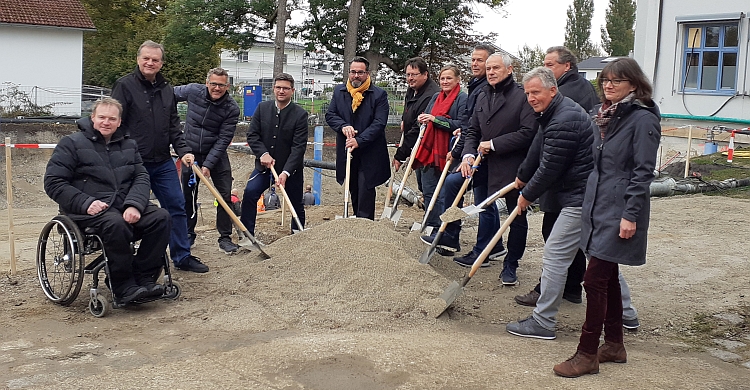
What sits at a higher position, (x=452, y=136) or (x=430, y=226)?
(x=452, y=136)

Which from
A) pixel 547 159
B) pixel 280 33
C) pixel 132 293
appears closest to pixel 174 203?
pixel 132 293

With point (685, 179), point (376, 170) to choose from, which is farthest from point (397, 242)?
point (685, 179)

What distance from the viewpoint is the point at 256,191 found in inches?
291

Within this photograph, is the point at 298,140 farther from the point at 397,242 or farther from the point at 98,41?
the point at 98,41

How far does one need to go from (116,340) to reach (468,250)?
3972 mm

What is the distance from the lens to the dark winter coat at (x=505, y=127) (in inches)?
236

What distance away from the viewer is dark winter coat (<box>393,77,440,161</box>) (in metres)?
7.71

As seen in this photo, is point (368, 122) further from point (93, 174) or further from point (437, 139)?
point (93, 174)

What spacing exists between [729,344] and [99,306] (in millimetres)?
4225

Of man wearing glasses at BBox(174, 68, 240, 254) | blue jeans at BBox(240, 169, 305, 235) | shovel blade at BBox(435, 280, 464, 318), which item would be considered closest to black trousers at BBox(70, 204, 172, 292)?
man wearing glasses at BBox(174, 68, 240, 254)

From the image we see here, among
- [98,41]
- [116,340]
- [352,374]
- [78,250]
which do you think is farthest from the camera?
[98,41]

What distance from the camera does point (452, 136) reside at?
7270 millimetres

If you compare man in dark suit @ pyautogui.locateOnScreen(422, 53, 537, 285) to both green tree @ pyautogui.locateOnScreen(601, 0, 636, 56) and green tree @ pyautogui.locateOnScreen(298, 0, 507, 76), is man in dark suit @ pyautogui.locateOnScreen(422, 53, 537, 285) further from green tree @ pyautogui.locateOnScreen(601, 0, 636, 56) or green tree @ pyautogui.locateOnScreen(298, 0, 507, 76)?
green tree @ pyautogui.locateOnScreen(601, 0, 636, 56)

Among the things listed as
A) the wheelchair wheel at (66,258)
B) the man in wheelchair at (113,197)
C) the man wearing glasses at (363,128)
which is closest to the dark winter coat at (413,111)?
the man wearing glasses at (363,128)
